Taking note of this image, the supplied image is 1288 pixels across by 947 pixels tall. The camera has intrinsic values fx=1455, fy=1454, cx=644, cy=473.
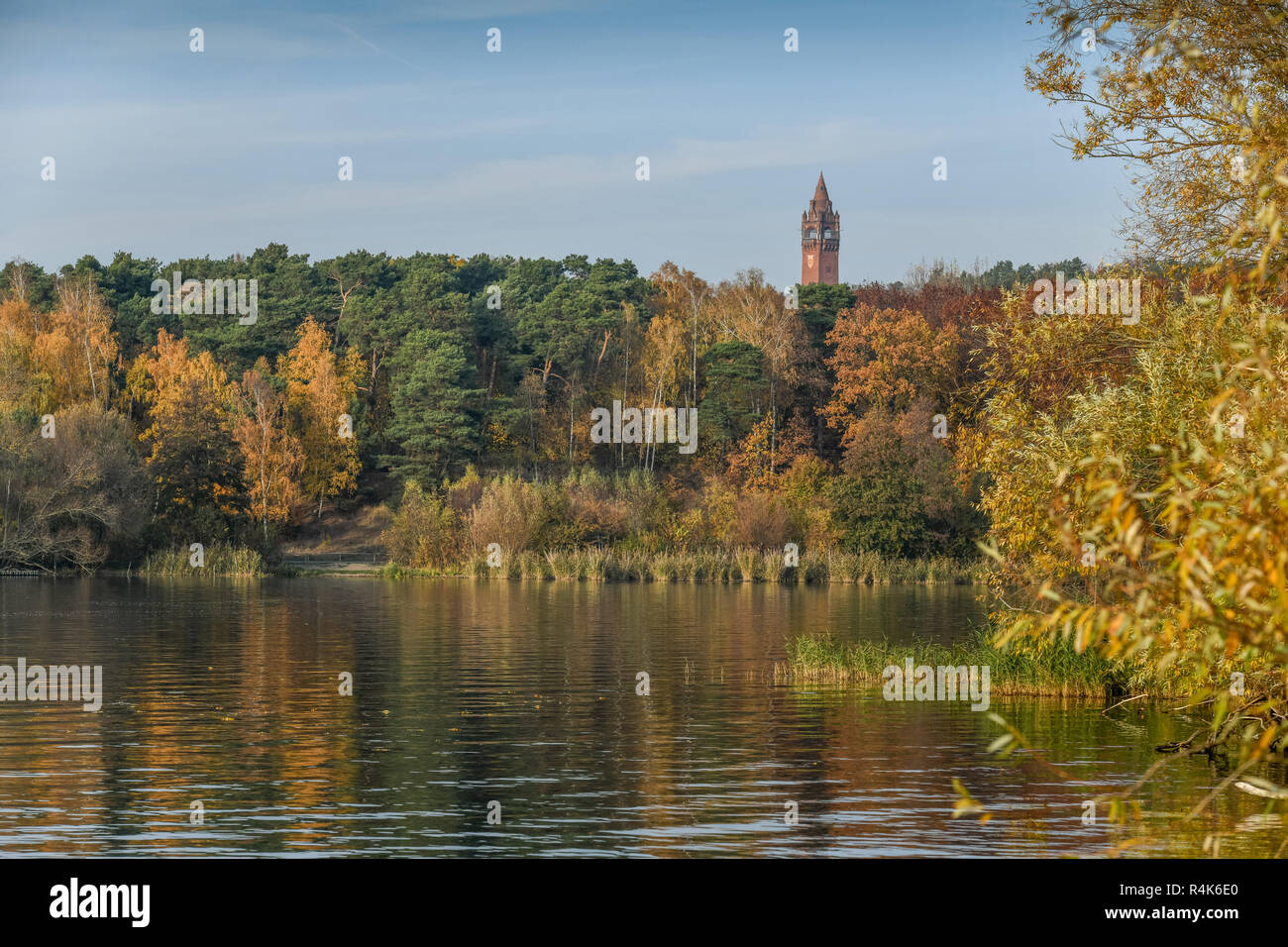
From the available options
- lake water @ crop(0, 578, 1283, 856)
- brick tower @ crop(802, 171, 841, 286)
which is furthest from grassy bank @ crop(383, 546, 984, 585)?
brick tower @ crop(802, 171, 841, 286)

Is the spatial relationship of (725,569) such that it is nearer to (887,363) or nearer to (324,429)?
(887,363)

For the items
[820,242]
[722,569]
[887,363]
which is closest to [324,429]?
[722,569]

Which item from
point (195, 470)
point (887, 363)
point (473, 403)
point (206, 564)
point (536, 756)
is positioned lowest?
point (536, 756)

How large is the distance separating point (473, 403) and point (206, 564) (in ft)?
70.7

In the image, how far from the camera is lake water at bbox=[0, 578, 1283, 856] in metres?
15.2

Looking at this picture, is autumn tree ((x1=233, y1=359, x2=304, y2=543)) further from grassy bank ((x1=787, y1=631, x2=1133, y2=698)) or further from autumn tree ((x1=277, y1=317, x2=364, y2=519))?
grassy bank ((x1=787, y1=631, x2=1133, y2=698))

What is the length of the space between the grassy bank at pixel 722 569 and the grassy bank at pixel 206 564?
9.90m

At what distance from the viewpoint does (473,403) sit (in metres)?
79.7

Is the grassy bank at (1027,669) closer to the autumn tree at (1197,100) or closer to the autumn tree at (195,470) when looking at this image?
the autumn tree at (1197,100)

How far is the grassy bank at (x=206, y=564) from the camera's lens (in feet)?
202

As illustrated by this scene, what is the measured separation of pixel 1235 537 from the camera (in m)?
7.08

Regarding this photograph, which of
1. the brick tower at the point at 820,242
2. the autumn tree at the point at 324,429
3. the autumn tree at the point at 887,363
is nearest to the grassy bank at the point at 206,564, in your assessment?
the autumn tree at the point at 324,429

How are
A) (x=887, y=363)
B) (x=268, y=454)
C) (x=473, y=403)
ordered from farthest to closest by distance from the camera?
1. (x=473, y=403)
2. (x=268, y=454)
3. (x=887, y=363)
